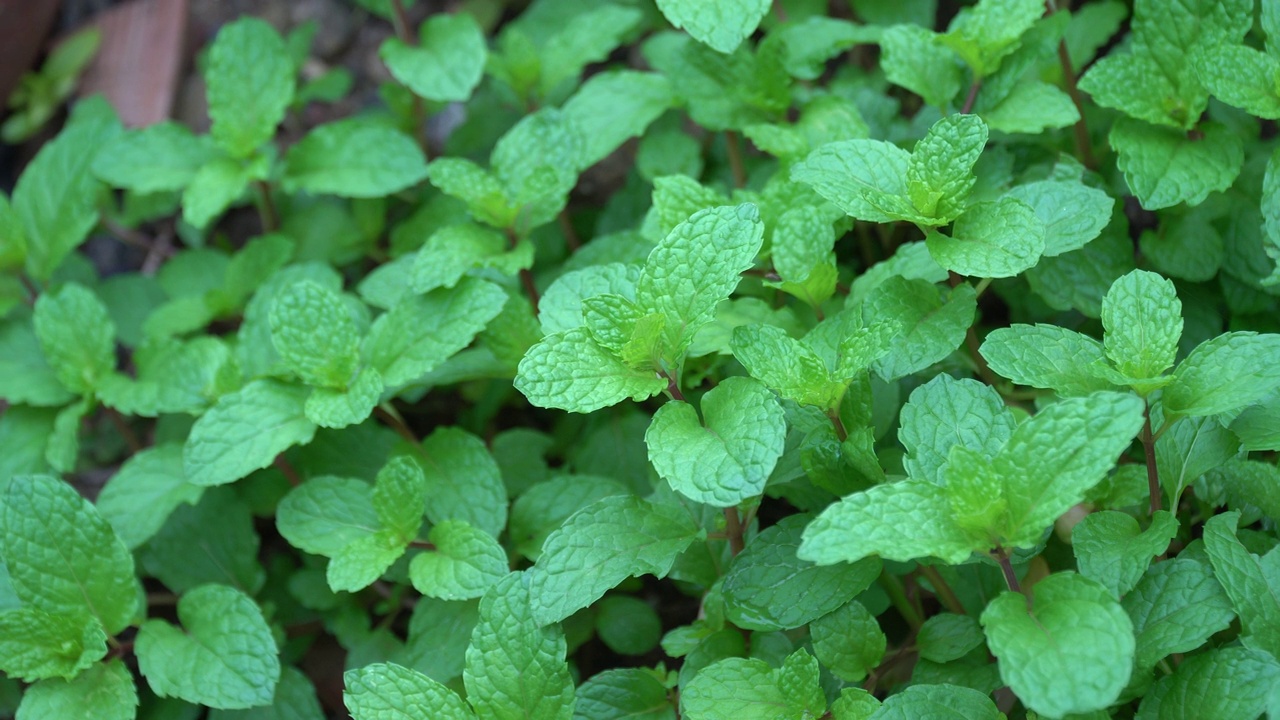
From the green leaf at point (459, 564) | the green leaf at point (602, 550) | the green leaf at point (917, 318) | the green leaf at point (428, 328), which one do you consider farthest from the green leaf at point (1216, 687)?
the green leaf at point (428, 328)

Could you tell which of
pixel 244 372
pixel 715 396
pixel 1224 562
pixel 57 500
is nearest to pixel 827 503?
pixel 715 396

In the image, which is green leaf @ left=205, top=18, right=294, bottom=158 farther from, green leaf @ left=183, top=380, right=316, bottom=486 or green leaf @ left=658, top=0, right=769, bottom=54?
green leaf @ left=658, top=0, right=769, bottom=54

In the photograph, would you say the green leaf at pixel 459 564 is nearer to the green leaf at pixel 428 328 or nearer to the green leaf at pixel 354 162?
the green leaf at pixel 428 328

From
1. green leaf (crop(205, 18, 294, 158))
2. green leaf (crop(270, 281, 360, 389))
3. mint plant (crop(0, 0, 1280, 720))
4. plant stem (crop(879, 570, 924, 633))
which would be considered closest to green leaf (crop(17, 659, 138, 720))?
mint plant (crop(0, 0, 1280, 720))

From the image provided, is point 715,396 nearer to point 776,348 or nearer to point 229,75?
point 776,348

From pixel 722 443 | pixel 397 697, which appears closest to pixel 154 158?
pixel 397 697

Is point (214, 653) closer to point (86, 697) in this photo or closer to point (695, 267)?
point (86, 697)
